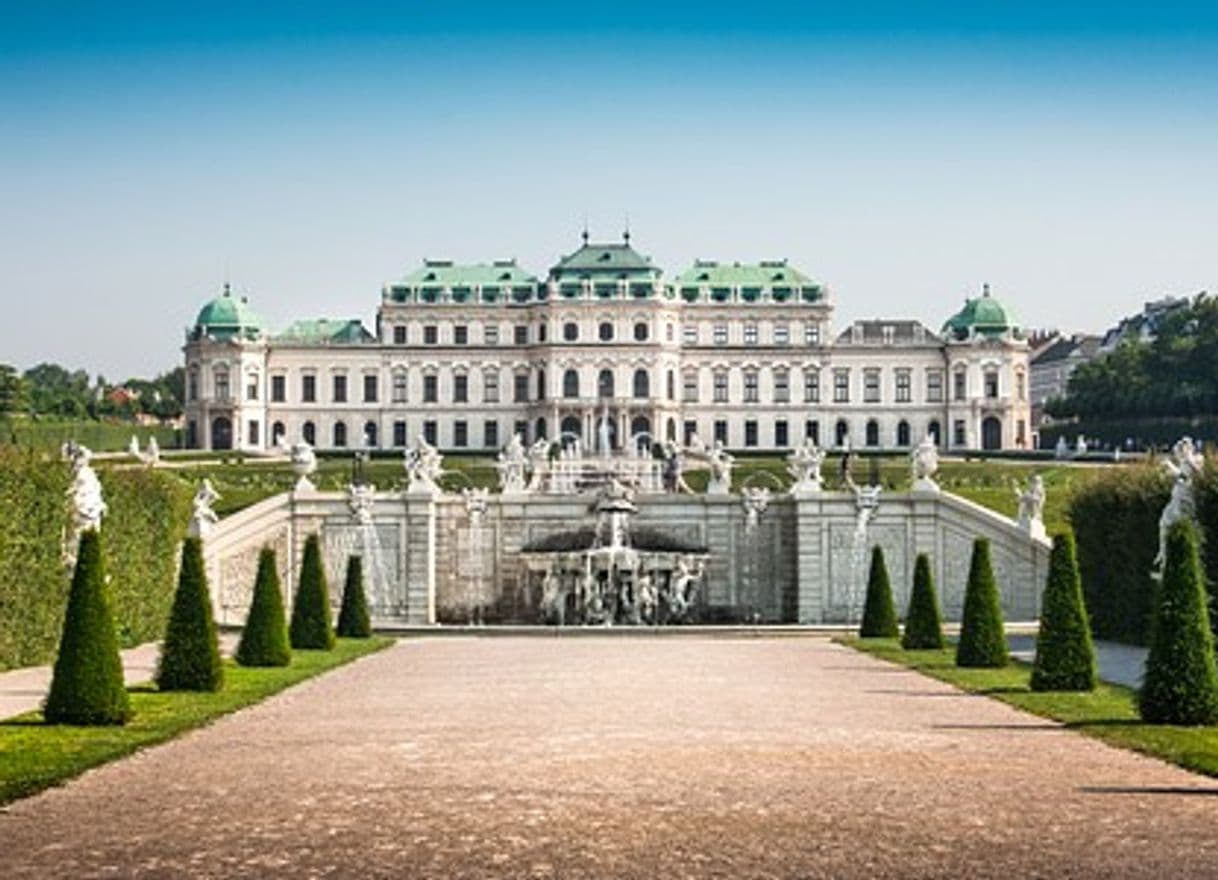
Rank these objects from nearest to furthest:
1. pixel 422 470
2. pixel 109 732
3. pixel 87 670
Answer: pixel 109 732, pixel 87 670, pixel 422 470

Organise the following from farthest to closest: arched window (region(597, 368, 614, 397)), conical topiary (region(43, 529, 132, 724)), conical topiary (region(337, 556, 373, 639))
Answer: arched window (region(597, 368, 614, 397)) → conical topiary (region(337, 556, 373, 639)) → conical topiary (region(43, 529, 132, 724))

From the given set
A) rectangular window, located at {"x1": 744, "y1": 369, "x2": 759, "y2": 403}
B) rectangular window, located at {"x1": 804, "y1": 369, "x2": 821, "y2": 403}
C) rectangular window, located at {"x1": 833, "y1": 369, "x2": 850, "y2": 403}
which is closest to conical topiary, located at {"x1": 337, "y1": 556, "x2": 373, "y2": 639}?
rectangular window, located at {"x1": 744, "y1": 369, "x2": 759, "y2": 403}

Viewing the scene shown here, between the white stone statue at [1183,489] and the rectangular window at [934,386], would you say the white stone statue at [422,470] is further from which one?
the rectangular window at [934,386]

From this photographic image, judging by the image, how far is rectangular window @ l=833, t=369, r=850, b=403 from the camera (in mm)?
91062

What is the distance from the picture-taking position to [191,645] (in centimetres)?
1516

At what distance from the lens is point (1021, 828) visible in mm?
8477

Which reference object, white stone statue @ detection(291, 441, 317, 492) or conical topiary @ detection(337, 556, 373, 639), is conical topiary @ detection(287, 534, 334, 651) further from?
white stone statue @ detection(291, 441, 317, 492)

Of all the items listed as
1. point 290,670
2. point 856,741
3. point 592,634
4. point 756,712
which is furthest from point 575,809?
point 592,634

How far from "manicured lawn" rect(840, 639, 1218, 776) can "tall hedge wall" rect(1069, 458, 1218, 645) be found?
12.2ft

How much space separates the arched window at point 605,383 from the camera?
8875cm

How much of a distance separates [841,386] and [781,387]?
2.80m

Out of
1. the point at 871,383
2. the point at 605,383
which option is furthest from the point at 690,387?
the point at 871,383

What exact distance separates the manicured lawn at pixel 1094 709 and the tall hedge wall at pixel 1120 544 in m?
3.72

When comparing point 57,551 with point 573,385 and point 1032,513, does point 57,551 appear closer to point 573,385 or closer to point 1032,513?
point 1032,513
